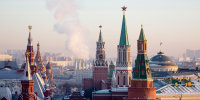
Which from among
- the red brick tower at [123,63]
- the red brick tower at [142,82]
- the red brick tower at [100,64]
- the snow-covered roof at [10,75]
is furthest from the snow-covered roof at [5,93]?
the red brick tower at [100,64]

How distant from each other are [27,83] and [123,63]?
21.2 metres

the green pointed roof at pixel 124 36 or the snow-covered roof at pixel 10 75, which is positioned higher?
the green pointed roof at pixel 124 36

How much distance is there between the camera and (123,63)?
84938mm

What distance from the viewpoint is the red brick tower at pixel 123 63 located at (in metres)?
84.4

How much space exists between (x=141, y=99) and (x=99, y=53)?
43.1 meters

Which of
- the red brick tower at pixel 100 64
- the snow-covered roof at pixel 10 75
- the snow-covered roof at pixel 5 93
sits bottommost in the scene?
the snow-covered roof at pixel 5 93

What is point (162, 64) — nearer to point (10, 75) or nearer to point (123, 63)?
point (10, 75)

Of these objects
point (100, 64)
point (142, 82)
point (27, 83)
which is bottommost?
point (27, 83)

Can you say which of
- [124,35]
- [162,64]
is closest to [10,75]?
[124,35]

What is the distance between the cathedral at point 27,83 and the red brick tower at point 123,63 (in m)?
11.4

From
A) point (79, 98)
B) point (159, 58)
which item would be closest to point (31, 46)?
point (79, 98)

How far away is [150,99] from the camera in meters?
69.1

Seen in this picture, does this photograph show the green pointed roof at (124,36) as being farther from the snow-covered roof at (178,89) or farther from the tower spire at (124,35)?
the snow-covered roof at (178,89)

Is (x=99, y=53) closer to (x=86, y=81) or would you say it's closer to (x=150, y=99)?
(x=86, y=81)
